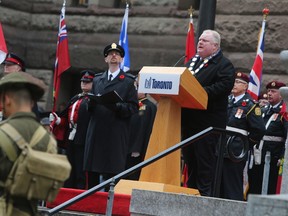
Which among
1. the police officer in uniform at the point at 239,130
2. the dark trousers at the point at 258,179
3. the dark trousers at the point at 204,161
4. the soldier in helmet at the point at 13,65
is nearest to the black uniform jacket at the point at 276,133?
the dark trousers at the point at 258,179

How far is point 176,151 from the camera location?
10570mm

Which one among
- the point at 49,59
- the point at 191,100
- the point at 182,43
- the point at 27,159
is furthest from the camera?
the point at 49,59

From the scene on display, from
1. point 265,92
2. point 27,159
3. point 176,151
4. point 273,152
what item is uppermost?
point 265,92

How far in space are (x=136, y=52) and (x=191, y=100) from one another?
7944mm

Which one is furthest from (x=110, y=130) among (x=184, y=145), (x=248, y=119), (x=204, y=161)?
(x=184, y=145)

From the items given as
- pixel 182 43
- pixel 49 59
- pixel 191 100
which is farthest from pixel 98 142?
pixel 49 59

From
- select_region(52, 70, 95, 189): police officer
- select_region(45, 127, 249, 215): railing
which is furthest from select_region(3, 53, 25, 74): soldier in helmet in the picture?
select_region(45, 127, 249, 215): railing

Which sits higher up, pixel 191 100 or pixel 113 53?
pixel 113 53

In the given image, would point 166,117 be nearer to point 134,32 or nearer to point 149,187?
point 149,187

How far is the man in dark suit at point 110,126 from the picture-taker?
12664 mm

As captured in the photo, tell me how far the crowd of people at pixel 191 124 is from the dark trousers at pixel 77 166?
0.04 ft

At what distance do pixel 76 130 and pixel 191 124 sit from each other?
3.05 metres

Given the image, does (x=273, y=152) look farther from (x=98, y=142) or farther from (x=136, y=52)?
(x=136, y=52)

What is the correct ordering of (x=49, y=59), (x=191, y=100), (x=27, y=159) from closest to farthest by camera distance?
(x=27, y=159)
(x=191, y=100)
(x=49, y=59)
